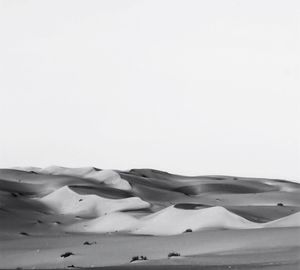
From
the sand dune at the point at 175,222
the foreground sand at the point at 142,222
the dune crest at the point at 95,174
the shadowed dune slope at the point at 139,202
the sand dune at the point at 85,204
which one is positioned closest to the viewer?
the foreground sand at the point at 142,222

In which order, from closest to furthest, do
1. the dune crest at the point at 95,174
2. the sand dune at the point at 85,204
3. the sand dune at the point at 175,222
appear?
1. the sand dune at the point at 175,222
2. the sand dune at the point at 85,204
3. the dune crest at the point at 95,174

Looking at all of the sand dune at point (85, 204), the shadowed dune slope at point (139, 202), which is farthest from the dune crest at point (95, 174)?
the sand dune at point (85, 204)

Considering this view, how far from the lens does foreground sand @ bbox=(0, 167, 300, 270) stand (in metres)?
19.3

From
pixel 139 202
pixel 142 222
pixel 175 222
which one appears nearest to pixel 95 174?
pixel 139 202

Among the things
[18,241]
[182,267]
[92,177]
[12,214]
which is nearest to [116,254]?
[182,267]

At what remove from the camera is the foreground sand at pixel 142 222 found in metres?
19.3

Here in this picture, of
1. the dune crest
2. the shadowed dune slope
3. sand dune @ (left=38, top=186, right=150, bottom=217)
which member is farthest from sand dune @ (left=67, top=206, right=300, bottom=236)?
the dune crest

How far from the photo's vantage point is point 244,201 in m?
46.1

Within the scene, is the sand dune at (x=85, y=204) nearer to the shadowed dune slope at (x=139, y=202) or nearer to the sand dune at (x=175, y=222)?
the shadowed dune slope at (x=139, y=202)

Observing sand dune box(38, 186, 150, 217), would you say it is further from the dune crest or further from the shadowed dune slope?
the dune crest

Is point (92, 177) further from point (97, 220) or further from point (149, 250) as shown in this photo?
point (149, 250)

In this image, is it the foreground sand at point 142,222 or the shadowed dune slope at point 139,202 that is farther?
the shadowed dune slope at point 139,202

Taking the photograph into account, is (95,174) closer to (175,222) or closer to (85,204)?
(85,204)

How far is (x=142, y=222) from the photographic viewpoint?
32.4 m
